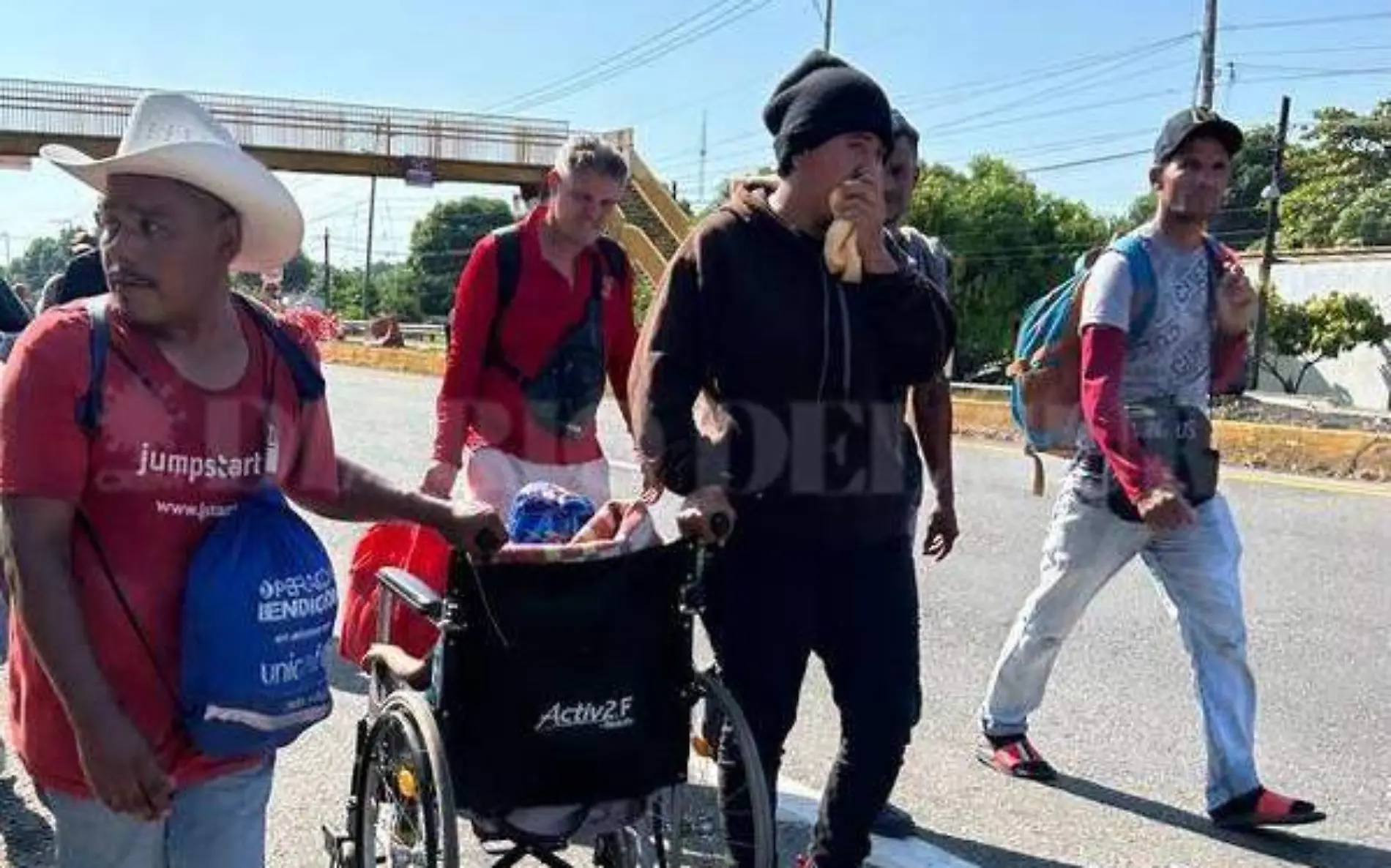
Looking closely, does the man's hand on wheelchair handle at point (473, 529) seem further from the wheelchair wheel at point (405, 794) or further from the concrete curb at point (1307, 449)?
the concrete curb at point (1307, 449)

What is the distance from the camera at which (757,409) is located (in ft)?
10.4

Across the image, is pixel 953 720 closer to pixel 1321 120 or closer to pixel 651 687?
pixel 651 687

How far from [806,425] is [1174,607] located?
168 centimetres

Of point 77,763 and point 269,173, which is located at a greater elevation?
point 269,173

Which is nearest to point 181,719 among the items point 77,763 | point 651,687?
point 77,763

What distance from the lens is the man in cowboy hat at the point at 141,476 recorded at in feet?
6.64

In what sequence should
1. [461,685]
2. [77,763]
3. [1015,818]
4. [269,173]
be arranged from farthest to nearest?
[1015,818] → [461,685] → [269,173] → [77,763]

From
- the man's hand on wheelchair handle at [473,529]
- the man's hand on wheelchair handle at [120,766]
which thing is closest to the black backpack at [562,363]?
the man's hand on wheelchair handle at [473,529]

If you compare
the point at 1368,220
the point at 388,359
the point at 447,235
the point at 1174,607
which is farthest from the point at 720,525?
the point at 447,235

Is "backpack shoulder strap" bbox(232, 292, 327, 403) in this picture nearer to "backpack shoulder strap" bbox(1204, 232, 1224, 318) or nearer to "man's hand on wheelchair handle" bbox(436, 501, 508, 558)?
"man's hand on wheelchair handle" bbox(436, 501, 508, 558)

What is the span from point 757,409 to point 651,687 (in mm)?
656

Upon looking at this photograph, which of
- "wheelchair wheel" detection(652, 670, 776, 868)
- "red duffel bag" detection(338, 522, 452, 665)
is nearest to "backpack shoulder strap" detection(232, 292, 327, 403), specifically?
"wheelchair wheel" detection(652, 670, 776, 868)

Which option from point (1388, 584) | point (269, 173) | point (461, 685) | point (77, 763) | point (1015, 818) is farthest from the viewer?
point (1388, 584)

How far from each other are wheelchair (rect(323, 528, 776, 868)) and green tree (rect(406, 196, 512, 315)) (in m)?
90.3
